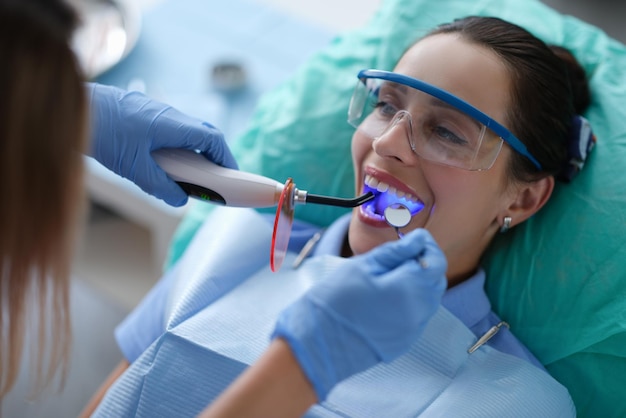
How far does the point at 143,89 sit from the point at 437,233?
4.38 ft

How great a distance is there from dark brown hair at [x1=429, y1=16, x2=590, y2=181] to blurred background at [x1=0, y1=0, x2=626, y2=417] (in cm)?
101

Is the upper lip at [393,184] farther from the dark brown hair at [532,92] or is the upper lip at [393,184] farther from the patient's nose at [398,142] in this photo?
the dark brown hair at [532,92]

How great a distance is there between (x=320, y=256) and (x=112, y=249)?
1.36 m

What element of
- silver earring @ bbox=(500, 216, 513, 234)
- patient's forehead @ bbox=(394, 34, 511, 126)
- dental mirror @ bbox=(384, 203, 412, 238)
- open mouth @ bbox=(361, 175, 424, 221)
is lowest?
silver earring @ bbox=(500, 216, 513, 234)

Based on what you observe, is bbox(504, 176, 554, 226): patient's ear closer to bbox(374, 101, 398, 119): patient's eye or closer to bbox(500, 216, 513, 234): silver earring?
bbox(500, 216, 513, 234): silver earring

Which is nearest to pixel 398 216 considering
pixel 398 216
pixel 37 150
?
pixel 398 216

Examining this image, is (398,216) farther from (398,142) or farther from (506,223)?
(506,223)

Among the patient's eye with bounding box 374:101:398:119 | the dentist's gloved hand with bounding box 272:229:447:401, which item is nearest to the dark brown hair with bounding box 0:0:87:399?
the dentist's gloved hand with bounding box 272:229:447:401

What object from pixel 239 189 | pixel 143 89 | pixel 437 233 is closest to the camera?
pixel 239 189

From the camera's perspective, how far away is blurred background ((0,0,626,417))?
2.19m

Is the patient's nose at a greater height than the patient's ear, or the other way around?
the patient's nose

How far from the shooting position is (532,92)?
1.35 meters

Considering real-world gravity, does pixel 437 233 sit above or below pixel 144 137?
below

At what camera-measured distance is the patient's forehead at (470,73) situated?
1.32 metres
